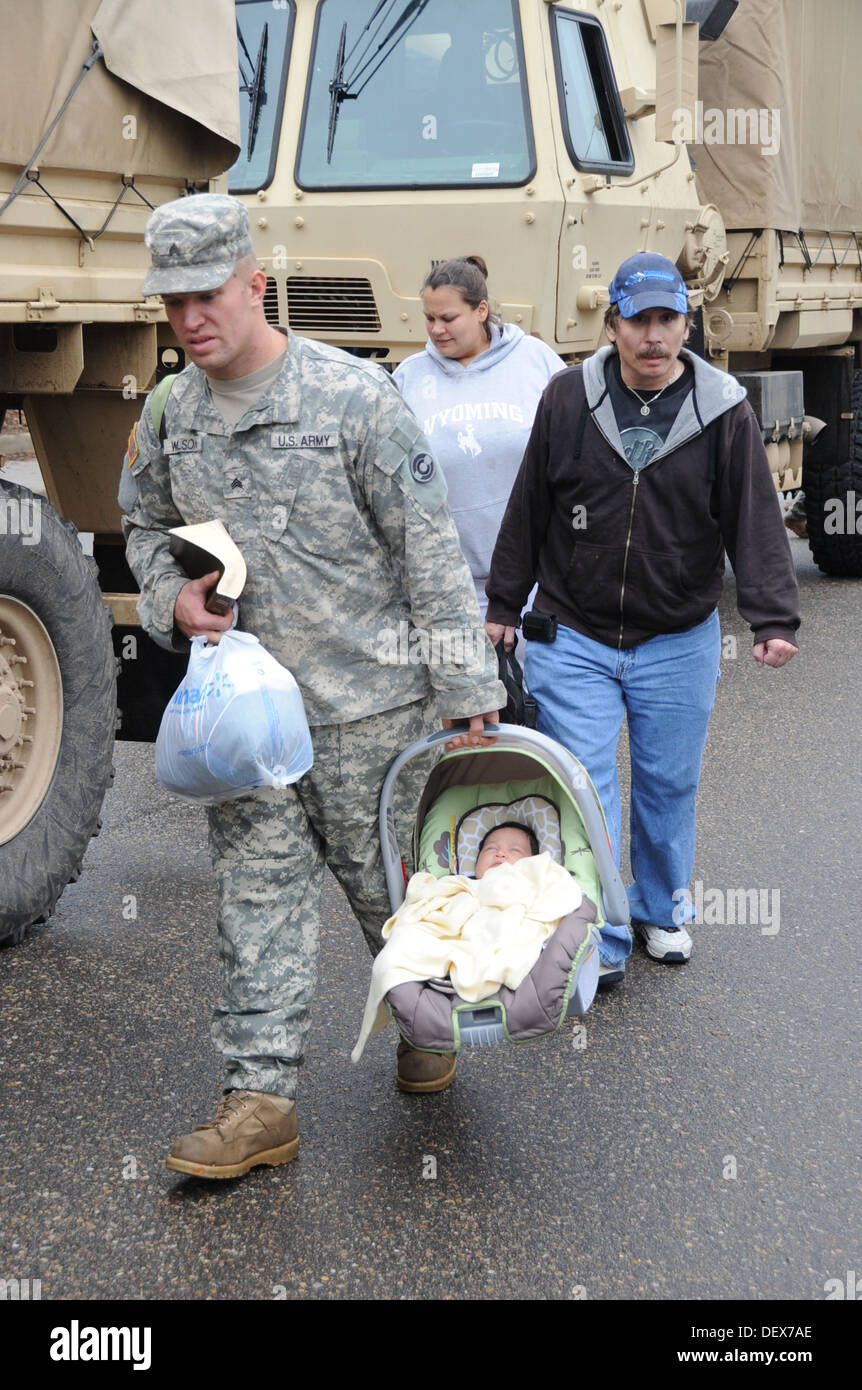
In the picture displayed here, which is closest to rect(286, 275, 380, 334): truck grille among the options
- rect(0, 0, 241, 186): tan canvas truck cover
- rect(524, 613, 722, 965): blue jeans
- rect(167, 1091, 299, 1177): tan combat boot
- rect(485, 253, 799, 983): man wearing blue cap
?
rect(0, 0, 241, 186): tan canvas truck cover

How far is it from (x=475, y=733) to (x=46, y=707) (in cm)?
162

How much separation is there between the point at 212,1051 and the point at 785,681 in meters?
4.60

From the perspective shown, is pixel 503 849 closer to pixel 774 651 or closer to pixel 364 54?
pixel 774 651

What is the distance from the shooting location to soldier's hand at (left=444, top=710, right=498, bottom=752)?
3383mm

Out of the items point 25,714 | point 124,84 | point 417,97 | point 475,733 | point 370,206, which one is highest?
point 417,97

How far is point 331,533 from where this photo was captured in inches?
129

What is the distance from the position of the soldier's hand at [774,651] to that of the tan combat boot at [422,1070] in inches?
48.6

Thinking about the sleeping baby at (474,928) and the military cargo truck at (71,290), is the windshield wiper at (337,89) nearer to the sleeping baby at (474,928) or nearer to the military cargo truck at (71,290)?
the military cargo truck at (71,290)

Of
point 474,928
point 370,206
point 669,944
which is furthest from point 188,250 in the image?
point 370,206

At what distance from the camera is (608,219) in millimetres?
7137

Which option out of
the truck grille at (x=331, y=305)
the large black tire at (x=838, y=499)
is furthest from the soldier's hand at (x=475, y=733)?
the large black tire at (x=838, y=499)

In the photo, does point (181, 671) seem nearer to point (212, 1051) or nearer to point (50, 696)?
point (50, 696)

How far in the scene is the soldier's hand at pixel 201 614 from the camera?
127 inches

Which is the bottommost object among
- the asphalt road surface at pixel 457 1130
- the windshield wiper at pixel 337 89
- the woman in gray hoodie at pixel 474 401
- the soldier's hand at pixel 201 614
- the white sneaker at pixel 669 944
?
the asphalt road surface at pixel 457 1130
